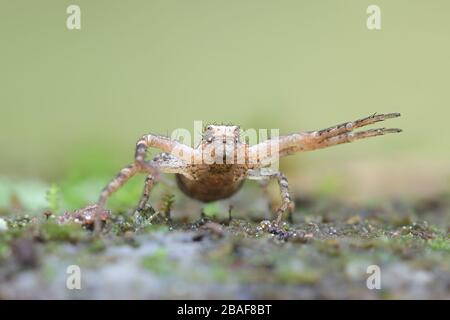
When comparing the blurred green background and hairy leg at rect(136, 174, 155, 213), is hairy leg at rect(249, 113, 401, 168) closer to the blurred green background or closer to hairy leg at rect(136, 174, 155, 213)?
hairy leg at rect(136, 174, 155, 213)

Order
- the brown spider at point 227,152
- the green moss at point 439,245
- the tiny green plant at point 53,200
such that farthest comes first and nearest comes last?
1. the tiny green plant at point 53,200
2. the brown spider at point 227,152
3. the green moss at point 439,245

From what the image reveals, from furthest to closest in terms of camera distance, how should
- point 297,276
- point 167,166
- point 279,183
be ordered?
point 279,183, point 167,166, point 297,276

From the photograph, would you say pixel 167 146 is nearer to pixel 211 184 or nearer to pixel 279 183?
pixel 211 184

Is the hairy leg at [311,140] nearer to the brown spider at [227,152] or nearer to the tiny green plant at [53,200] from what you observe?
the brown spider at [227,152]

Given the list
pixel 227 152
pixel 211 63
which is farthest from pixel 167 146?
pixel 211 63

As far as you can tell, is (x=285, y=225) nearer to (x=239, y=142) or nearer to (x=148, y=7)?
(x=239, y=142)

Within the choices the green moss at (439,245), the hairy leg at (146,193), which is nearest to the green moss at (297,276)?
the green moss at (439,245)
